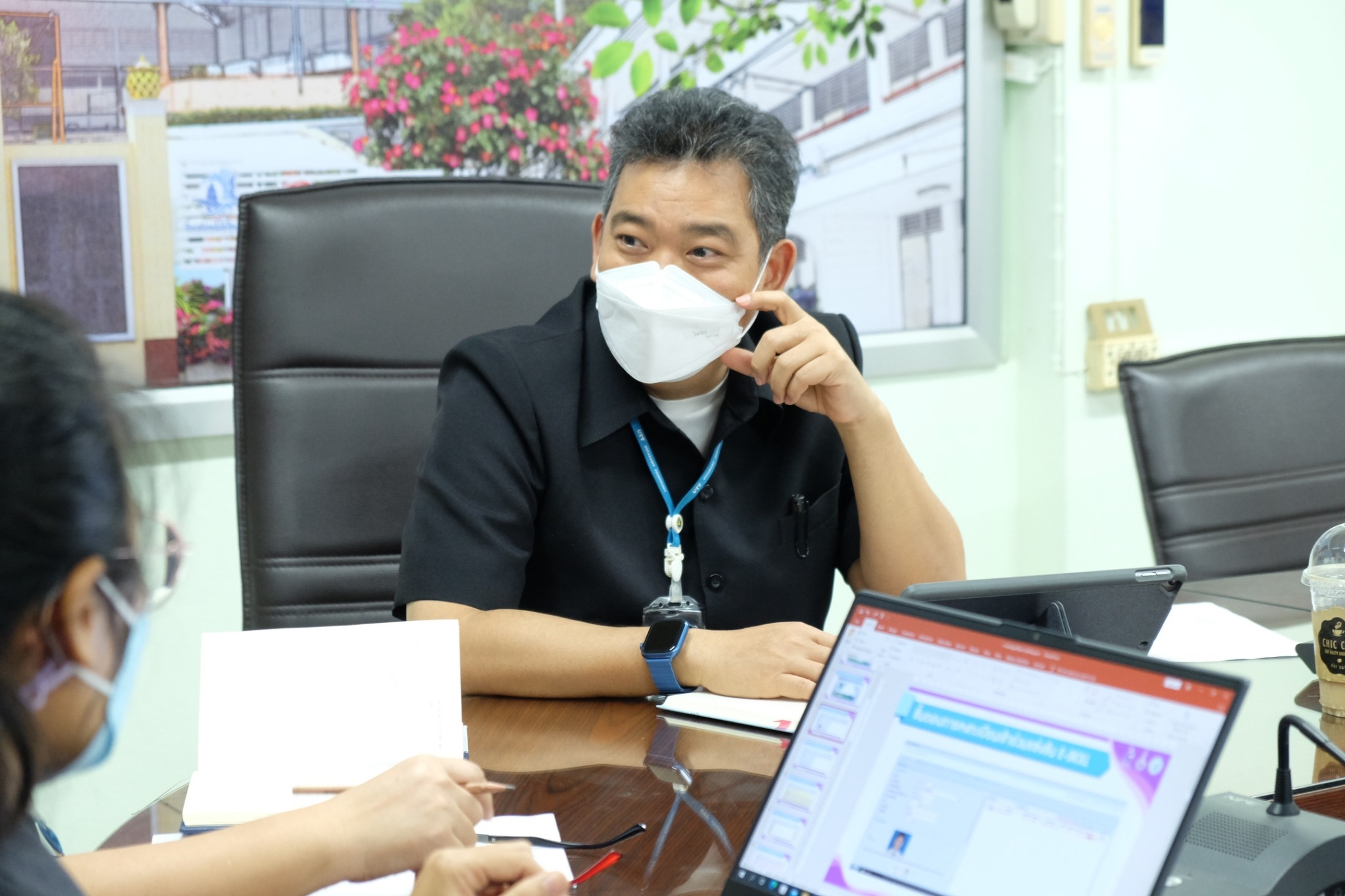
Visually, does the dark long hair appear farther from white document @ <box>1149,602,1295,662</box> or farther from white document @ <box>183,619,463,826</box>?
white document @ <box>1149,602,1295,662</box>

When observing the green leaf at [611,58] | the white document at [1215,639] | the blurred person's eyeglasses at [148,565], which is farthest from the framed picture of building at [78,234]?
the white document at [1215,639]

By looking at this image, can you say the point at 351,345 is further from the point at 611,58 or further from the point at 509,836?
the point at 611,58

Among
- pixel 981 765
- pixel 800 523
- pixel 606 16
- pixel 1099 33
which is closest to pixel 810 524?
pixel 800 523

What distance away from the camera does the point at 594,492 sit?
4.99ft

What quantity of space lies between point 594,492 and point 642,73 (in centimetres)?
129

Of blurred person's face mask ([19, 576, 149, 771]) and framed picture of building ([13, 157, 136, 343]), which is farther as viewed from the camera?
framed picture of building ([13, 157, 136, 343])

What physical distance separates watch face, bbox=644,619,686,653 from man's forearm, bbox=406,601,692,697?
0.01 metres

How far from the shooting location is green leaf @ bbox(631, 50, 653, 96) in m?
2.53

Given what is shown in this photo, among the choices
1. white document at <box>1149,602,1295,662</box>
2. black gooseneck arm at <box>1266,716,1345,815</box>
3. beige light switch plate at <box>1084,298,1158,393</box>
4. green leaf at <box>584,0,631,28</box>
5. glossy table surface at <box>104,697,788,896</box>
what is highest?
green leaf at <box>584,0,631,28</box>

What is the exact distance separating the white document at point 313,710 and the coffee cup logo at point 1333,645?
0.82m

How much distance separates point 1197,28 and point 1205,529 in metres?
1.52

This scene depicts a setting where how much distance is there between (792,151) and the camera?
5.19ft

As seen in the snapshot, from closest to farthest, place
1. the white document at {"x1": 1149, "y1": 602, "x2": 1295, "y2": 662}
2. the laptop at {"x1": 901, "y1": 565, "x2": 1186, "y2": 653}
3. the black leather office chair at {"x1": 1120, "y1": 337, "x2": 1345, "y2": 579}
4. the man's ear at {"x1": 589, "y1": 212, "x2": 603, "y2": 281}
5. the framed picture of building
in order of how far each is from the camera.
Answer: the laptop at {"x1": 901, "y1": 565, "x2": 1186, "y2": 653}
the white document at {"x1": 1149, "y1": 602, "x2": 1295, "y2": 662}
the man's ear at {"x1": 589, "y1": 212, "x2": 603, "y2": 281}
the black leather office chair at {"x1": 1120, "y1": 337, "x2": 1345, "y2": 579}
the framed picture of building

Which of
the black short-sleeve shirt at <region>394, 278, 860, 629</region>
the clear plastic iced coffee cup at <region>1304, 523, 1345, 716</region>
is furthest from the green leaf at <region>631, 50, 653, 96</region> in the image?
the clear plastic iced coffee cup at <region>1304, 523, 1345, 716</region>
